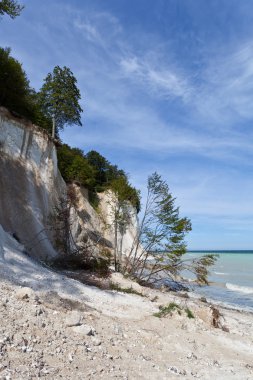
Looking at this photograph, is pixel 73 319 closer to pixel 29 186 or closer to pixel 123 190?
pixel 123 190

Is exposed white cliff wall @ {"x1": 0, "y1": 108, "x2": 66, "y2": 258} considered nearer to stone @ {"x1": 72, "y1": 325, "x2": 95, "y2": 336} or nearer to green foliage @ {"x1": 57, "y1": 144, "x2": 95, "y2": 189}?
green foliage @ {"x1": 57, "y1": 144, "x2": 95, "y2": 189}

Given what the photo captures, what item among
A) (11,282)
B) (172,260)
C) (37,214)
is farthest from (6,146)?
(11,282)

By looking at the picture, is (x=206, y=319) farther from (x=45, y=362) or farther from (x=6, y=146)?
(x=6, y=146)

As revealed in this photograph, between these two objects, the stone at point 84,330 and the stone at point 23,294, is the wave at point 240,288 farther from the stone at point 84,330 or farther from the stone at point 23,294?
the stone at point 23,294

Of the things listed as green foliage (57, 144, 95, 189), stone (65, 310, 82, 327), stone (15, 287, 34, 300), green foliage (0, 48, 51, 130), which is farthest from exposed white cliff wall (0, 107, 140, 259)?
stone (65, 310, 82, 327)

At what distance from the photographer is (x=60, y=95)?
35969mm

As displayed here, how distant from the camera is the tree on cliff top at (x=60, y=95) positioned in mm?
36219

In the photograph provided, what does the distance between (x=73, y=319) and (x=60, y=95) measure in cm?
3187

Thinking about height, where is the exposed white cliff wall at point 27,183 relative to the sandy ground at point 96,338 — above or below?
above

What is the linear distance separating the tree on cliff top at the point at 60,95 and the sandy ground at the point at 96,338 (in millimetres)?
28065

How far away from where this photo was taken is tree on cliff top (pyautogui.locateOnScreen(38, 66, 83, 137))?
119 ft

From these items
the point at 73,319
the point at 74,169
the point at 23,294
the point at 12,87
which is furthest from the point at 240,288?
the point at 23,294

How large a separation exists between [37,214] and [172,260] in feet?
25.9

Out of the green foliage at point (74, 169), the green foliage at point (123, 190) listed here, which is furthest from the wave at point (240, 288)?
the green foliage at point (74, 169)
